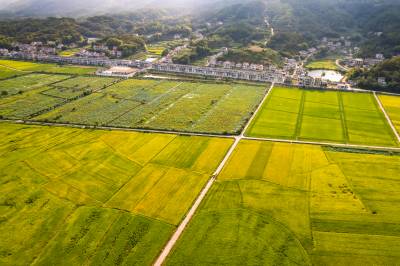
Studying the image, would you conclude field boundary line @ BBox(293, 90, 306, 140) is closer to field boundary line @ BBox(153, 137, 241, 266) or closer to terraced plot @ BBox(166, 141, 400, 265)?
terraced plot @ BBox(166, 141, 400, 265)

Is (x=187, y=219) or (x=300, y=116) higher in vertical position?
(x=300, y=116)

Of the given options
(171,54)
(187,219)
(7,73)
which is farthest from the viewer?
(171,54)

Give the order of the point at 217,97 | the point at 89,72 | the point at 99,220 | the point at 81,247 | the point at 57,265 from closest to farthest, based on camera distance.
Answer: the point at 57,265 → the point at 81,247 → the point at 99,220 → the point at 217,97 → the point at 89,72

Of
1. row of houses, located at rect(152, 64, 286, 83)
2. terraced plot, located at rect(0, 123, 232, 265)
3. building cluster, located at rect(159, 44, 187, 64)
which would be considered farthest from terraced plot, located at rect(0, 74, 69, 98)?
building cluster, located at rect(159, 44, 187, 64)

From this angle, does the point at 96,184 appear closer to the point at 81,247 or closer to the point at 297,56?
the point at 81,247

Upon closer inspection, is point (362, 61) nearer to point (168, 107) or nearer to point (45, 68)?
point (168, 107)

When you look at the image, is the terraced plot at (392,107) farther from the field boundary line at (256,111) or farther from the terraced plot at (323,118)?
the field boundary line at (256,111)

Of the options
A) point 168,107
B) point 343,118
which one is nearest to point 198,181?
point 168,107

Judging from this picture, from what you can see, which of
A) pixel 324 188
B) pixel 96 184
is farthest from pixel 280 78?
pixel 96 184
